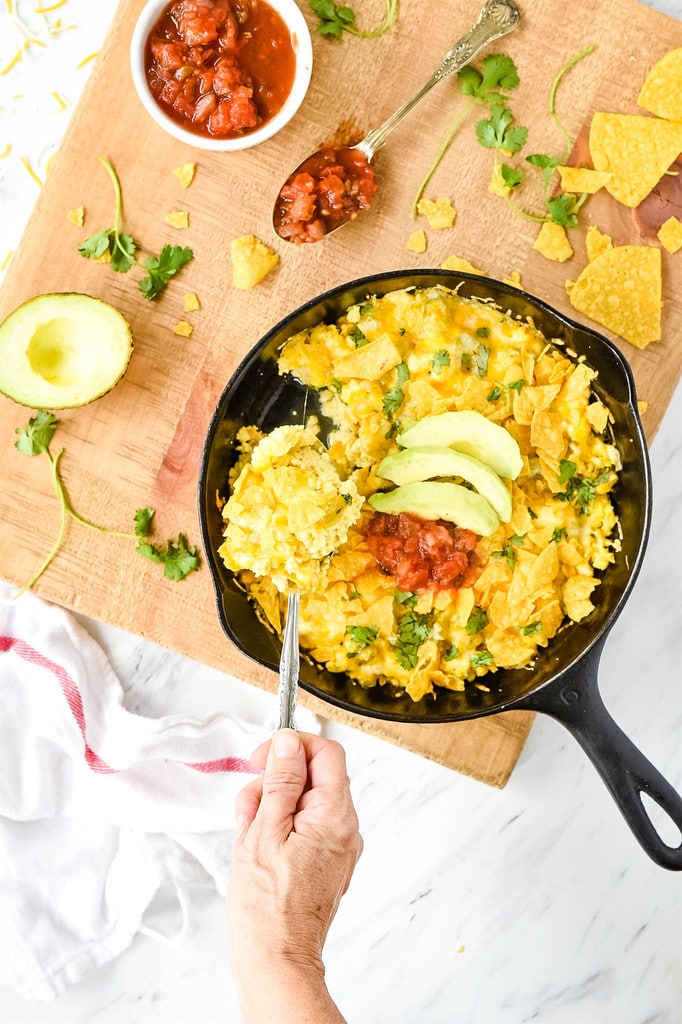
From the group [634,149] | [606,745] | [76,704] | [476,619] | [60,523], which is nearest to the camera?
[606,745]

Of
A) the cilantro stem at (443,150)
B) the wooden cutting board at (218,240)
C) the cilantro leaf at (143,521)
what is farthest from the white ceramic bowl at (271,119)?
the cilantro leaf at (143,521)

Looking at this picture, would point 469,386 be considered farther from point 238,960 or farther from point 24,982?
point 24,982

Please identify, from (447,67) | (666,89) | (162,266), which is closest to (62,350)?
(162,266)

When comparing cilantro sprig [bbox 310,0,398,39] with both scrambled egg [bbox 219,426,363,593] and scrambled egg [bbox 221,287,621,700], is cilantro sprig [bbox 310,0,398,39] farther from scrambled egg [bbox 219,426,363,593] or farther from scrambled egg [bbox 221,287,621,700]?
scrambled egg [bbox 219,426,363,593]

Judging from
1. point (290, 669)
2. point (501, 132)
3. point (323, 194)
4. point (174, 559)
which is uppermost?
point (501, 132)

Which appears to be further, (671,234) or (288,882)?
(671,234)

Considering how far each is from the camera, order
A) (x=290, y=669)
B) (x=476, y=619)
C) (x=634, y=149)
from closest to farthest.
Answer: (x=290, y=669), (x=476, y=619), (x=634, y=149)

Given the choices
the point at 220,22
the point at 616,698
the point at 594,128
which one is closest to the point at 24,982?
the point at 616,698

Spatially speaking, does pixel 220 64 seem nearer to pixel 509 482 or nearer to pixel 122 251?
pixel 122 251

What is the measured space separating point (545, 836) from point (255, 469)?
1.78 m

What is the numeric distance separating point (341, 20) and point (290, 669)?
197 centimetres

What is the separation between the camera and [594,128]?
113 inches

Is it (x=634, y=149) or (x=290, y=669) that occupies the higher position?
(x=634, y=149)

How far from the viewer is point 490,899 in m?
3.33
